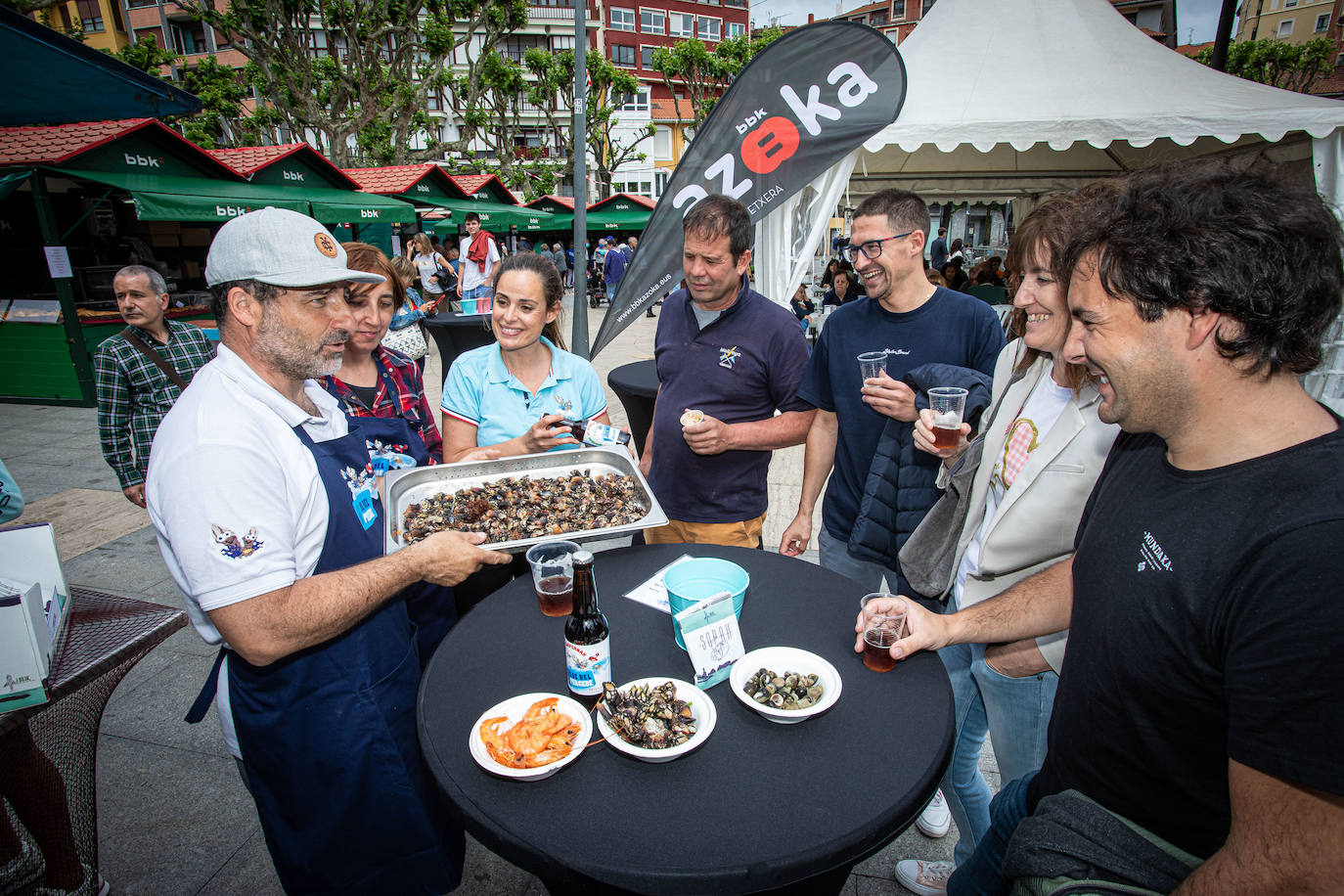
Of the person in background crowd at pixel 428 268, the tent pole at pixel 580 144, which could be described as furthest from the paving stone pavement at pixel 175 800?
the person in background crowd at pixel 428 268

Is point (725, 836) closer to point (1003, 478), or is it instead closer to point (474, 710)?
Result: point (474, 710)

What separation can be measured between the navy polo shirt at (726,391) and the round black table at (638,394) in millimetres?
1448

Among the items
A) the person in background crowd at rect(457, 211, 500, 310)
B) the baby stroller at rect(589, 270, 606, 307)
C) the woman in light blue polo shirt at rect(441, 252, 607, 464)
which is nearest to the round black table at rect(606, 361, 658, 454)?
the woman in light blue polo shirt at rect(441, 252, 607, 464)

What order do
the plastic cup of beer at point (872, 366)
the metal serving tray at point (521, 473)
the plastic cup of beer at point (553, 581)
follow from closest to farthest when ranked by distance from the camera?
the plastic cup of beer at point (553, 581) → the metal serving tray at point (521, 473) → the plastic cup of beer at point (872, 366)

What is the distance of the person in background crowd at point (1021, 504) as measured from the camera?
1.90 m

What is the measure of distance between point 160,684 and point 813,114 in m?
5.96

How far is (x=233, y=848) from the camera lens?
103 inches

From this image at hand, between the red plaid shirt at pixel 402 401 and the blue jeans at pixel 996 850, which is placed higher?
the red plaid shirt at pixel 402 401

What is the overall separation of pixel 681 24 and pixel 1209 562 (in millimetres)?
66691

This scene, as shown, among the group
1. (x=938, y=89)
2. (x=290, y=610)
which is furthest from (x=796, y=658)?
(x=938, y=89)

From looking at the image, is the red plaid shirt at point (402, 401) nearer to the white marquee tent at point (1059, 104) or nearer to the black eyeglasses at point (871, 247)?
the black eyeglasses at point (871, 247)

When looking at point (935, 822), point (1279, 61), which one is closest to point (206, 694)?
point (935, 822)

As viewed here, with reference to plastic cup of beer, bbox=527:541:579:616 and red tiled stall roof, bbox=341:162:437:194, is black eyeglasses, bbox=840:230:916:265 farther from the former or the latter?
red tiled stall roof, bbox=341:162:437:194

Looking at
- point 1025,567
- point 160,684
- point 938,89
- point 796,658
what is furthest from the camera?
point 938,89
